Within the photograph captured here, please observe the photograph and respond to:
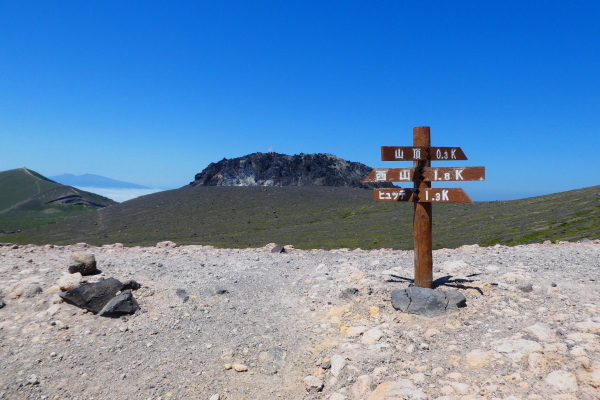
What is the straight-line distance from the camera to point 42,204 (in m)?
124

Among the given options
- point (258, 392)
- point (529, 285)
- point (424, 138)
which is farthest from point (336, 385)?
point (424, 138)

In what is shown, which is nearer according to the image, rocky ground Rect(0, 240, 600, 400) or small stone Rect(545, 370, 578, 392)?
small stone Rect(545, 370, 578, 392)

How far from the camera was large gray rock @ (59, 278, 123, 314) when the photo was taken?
7.41 m

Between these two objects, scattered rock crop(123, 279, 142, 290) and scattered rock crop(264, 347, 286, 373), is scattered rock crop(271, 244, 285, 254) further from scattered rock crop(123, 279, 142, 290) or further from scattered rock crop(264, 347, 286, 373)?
scattered rock crop(264, 347, 286, 373)

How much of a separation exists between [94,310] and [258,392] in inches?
159

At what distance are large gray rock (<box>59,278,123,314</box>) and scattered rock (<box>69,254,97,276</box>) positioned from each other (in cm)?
163

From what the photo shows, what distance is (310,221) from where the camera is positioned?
1639 inches

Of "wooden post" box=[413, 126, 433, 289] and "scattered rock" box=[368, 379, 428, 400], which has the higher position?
"wooden post" box=[413, 126, 433, 289]

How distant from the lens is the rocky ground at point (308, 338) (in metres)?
5.11

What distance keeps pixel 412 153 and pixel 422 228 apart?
63.8 inches

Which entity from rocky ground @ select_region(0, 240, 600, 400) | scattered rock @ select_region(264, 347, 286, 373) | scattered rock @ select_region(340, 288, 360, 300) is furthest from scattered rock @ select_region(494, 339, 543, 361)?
scattered rock @ select_region(264, 347, 286, 373)

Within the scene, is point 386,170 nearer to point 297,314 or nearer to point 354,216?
point 297,314

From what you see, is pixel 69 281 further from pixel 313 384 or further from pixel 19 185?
pixel 19 185

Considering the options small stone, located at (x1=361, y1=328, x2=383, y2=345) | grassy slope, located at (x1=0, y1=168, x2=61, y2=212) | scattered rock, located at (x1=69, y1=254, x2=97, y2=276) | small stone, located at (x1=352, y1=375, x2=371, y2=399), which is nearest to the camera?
small stone, located at (x1=352, y1=375, x2=371, y2=399)
